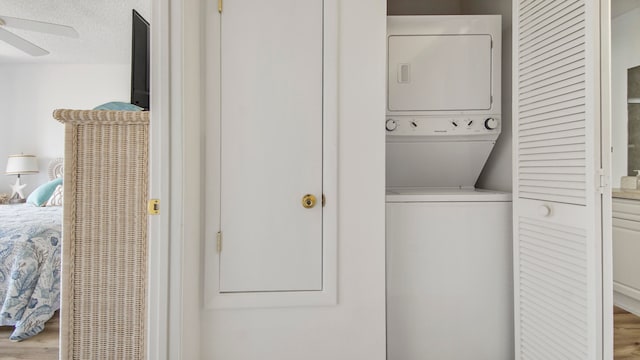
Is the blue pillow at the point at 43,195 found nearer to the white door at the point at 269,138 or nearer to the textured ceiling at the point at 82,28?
the textured ceiling at the point at 82,28

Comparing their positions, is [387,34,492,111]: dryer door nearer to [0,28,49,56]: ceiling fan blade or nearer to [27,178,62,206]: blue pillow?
[0,28,49,56]: ceiling fan blade

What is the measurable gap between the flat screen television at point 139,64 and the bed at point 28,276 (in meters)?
1.56

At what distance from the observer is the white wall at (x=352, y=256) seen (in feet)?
4.78

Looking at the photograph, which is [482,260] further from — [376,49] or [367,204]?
[376,49]

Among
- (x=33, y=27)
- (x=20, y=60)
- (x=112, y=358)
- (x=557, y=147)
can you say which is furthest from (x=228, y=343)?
(x=20, y=60)

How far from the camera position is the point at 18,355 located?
6.43 feet

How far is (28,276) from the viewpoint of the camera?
2.29 m

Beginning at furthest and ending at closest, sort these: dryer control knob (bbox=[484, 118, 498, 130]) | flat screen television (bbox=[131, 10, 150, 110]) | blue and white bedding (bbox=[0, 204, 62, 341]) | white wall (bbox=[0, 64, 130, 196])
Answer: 1. white wall (bbox=[0, 64, 130, 196])
2. blue and white bedding (bbox=[0, 204, 62, 341])
3. dryer control knob (bbox=[484, 118, 498, 130])
4. flat screen television (bbox=[131, 10, 150, 110])

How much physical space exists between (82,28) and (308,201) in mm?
3513

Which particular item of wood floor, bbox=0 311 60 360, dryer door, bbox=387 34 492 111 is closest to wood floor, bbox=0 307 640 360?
wood floor, bbox=0 311 60 360

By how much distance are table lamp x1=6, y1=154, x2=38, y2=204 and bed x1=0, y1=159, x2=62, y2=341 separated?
236 centimetres

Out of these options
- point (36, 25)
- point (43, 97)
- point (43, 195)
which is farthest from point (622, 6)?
point (43, 97)

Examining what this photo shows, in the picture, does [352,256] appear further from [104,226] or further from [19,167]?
[19,167]

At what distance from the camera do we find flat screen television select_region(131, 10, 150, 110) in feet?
5.22
